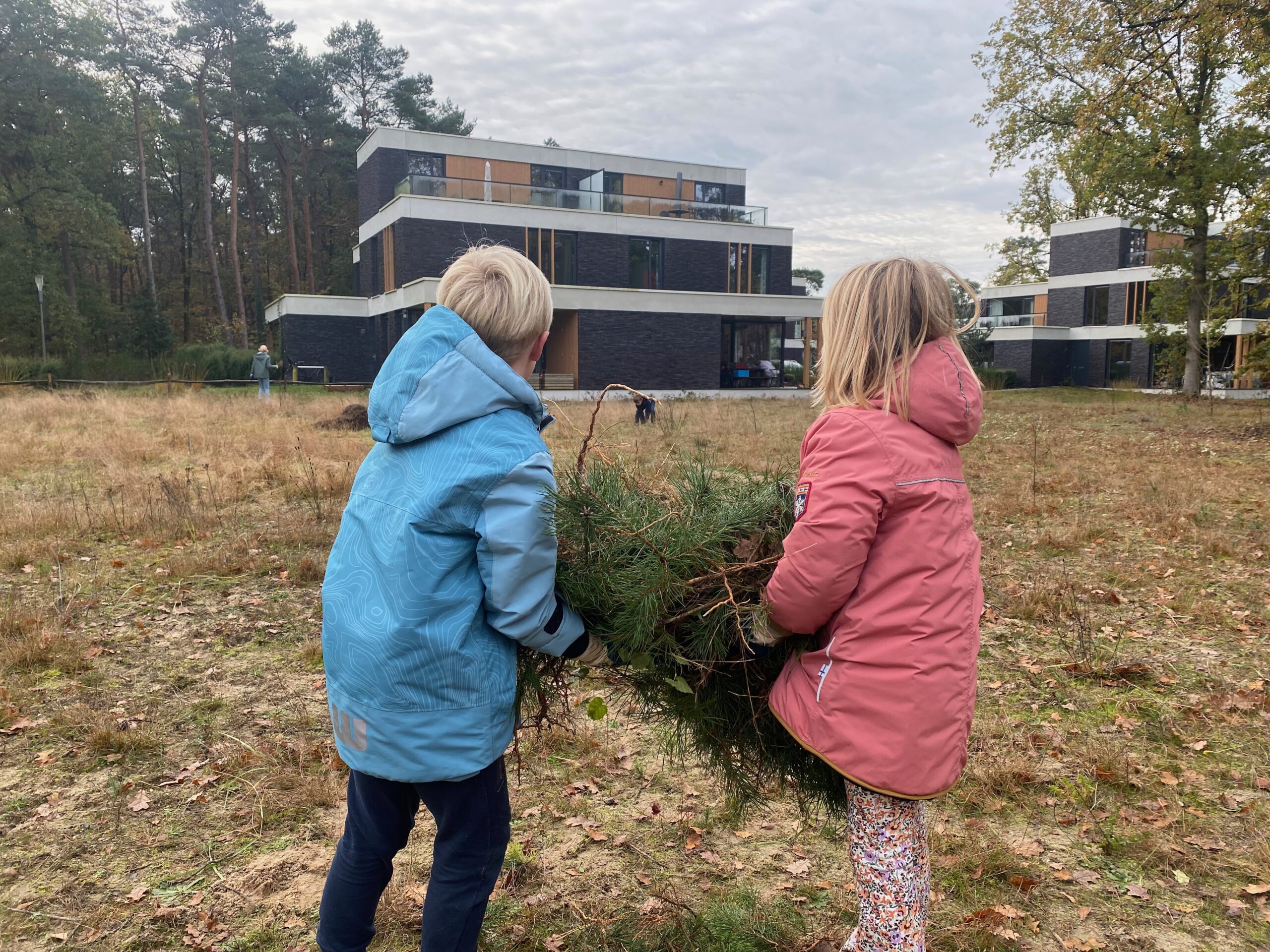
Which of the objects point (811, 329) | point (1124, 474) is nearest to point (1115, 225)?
point (811, 329)

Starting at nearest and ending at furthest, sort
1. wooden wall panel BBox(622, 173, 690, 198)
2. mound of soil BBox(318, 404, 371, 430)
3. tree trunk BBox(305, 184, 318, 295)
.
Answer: mound of soil BBox(318, 404, 371, 430), wooden wall panel BBox(622, 173, 690, 198), tree trunk BBox(305, 184, 318, 295)

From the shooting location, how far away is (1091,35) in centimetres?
1784

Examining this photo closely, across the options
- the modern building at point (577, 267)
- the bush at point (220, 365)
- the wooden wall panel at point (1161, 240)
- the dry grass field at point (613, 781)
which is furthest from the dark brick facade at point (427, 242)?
the wooden wall panel at point (1161, 240)

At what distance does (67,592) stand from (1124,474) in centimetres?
1152

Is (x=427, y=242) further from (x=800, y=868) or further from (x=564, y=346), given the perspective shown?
(x=800, y=868)

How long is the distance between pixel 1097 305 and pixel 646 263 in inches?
934

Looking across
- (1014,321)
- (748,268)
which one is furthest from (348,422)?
(1014,321)

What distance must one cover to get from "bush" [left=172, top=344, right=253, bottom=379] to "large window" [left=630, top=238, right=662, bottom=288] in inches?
614

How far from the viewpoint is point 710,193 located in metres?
→ 42.3

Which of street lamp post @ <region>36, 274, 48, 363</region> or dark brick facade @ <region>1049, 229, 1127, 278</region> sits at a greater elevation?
dark brick facade @ <region>1049, 229, 1127, 278</region>

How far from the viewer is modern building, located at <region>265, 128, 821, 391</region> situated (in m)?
30.6

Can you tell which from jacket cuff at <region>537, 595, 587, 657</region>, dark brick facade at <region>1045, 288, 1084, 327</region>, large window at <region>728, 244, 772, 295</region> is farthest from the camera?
dark brick facade at <region>1045, 288, 1084, 327</region>

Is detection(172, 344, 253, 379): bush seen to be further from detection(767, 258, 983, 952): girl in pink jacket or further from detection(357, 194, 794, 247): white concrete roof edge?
detection(767, 258, 983, 952): girl in pink jacket

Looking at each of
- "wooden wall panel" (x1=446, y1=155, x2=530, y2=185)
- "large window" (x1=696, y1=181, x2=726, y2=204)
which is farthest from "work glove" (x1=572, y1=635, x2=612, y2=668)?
"large window" (x1=696, y1=181, x2=726, y2=204)
